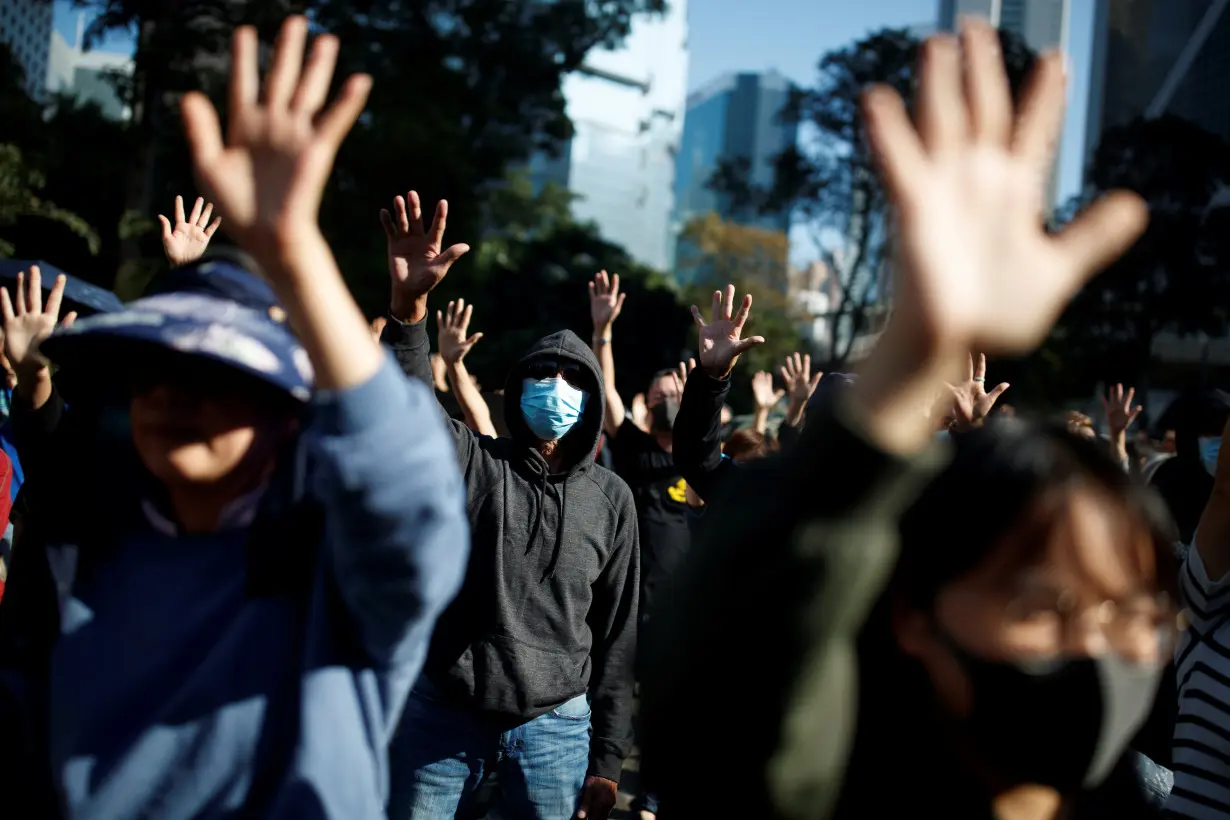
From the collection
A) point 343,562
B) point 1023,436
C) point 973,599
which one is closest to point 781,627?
point 973,599

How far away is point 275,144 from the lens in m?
1.43

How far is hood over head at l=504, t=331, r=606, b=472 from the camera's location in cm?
365

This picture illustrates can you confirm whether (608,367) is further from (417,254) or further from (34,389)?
(34,389)

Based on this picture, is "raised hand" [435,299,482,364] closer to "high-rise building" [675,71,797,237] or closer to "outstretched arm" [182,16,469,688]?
"outstretched arm" [182,16,469,688]

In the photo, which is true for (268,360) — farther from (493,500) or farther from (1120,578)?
(493,500)

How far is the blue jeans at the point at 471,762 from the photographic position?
3.19 meters

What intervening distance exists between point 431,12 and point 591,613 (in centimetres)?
2317

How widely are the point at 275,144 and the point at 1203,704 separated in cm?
218

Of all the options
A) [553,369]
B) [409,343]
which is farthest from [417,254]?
[553,369]

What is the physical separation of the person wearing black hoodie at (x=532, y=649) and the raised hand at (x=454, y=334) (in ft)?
2.99

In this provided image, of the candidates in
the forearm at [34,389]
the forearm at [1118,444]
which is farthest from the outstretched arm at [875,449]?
the forearm at [1118,444]

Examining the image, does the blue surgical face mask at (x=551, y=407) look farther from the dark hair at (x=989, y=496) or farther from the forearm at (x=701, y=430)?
the dark hair at (x=989, y=496)

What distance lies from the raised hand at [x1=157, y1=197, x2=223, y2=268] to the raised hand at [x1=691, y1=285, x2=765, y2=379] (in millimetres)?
1480

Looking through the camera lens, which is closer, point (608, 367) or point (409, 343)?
point (409, 343)
